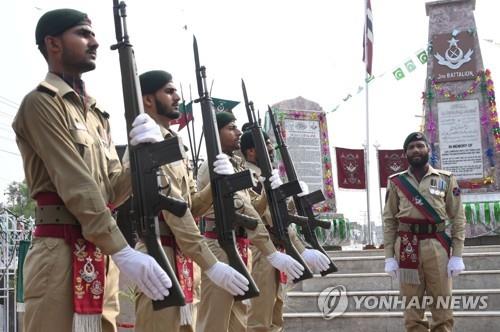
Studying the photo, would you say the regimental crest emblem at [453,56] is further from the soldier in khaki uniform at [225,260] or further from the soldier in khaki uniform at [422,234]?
the soldier in khaki uniform at [225,260]

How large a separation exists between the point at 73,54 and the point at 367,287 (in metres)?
7.15

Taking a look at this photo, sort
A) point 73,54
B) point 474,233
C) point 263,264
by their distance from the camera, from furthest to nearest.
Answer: point 474,233
point 263,264
point 73,54

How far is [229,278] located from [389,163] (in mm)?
11648

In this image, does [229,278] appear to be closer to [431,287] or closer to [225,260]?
[225,260]

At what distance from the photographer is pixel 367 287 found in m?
9.17

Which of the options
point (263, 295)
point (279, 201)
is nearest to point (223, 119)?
point (279, 201)

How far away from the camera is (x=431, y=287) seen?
632cm

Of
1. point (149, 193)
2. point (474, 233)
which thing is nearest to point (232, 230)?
point (149, 193)

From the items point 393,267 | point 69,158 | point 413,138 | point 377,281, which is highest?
point 413,138

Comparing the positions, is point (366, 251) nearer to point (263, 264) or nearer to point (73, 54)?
point (263, 264)

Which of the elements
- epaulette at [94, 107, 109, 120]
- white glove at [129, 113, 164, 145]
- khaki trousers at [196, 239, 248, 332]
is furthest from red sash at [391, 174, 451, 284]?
white glove at [129, 113, 164, 145]

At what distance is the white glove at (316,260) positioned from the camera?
5.95 meters

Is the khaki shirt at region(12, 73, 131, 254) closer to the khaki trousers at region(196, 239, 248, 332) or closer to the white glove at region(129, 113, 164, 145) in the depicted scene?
the white glove at region(129, 113, 164, 145)

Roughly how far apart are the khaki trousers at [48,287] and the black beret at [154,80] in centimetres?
169
